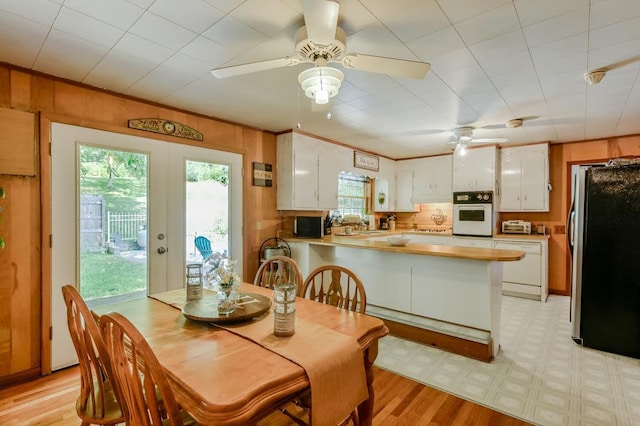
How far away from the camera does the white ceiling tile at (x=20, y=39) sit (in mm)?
1826

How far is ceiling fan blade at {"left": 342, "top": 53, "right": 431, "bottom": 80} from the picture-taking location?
67.8 inches

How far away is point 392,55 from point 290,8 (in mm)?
826

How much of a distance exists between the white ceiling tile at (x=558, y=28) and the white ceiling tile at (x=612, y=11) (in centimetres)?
4

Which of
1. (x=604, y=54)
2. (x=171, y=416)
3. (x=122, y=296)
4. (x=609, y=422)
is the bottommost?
(x=609, y=422)

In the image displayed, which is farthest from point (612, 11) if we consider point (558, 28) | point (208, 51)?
point (208, 51)

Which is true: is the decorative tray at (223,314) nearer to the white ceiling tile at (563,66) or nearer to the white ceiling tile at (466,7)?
the white ceiling tile at (466,7)

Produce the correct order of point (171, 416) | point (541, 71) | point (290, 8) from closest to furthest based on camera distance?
point (171, 416), point (290, 8), point (541, 71)

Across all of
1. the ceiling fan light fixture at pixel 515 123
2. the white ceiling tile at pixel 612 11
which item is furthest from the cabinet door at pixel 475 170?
the white ceiling tile at pixel 612 11

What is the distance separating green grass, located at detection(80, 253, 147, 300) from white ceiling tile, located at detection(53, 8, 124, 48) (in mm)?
1781

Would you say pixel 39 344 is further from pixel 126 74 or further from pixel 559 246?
pixel 559 246

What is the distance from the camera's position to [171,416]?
0.93 metres

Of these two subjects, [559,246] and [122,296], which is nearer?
[122,296]

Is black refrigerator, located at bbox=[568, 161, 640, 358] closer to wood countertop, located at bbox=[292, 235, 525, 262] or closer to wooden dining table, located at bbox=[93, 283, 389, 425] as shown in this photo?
wood countertop, located at bbox=[292, 235, 525, 262]

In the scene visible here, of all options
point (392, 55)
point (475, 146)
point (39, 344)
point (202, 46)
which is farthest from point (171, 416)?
point (475, 146)
